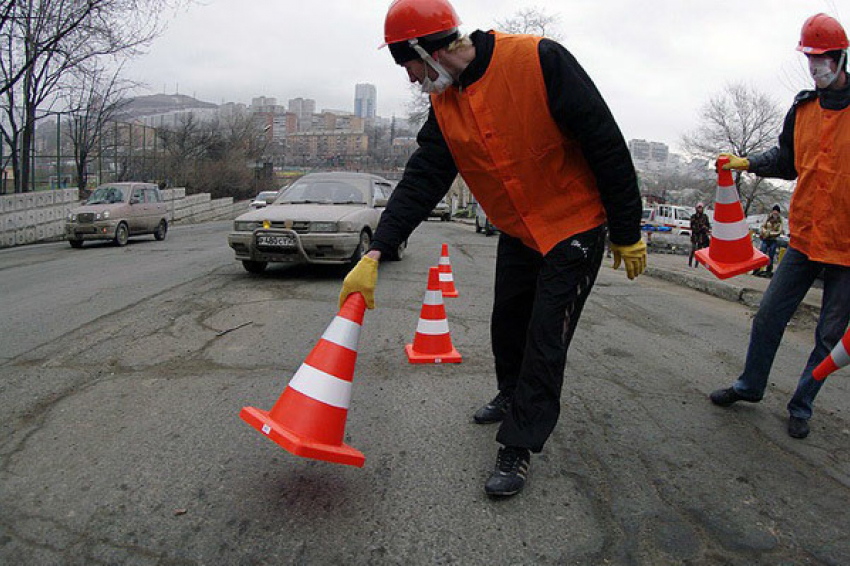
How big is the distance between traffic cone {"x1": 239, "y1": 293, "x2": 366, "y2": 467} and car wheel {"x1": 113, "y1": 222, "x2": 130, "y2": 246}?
47.5ft

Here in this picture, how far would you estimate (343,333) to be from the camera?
2.56 m

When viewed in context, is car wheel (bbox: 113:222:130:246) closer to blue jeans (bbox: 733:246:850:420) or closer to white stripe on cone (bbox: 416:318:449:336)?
white stripe on cone (bbox: 416:318:449:336)

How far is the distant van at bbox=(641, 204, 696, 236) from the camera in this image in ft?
102

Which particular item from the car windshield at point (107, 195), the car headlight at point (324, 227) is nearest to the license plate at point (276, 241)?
the car headlight at point (324, 227)

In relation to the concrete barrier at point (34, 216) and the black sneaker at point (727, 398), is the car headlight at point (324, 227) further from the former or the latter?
the concrete barrier at point (34, 216)

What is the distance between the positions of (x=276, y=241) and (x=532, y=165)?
6006 mm

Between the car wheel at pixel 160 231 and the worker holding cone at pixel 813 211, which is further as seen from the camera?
the car wheel at pixel 160 231

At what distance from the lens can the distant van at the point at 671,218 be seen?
102 ft

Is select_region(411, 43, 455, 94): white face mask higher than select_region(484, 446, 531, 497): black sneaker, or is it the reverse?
select_region(411, 43, 455, 94): white face mask

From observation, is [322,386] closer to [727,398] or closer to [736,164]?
[727,398]

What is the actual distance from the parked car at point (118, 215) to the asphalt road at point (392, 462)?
10.5 meters

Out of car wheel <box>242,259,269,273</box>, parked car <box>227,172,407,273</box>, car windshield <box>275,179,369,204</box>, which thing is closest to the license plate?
parked car <box>227,172,407,273</box>

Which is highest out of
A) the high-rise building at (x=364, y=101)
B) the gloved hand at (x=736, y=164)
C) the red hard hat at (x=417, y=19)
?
the high-rise building at (x=364, y=101)

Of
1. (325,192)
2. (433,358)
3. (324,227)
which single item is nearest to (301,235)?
(324,227)
